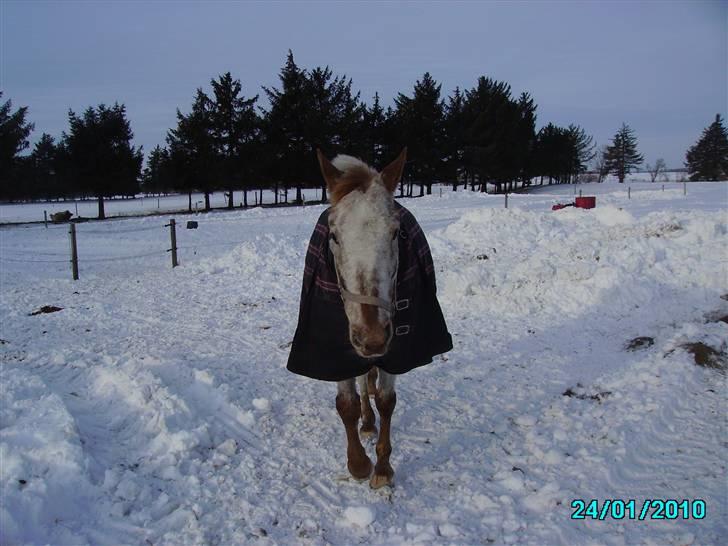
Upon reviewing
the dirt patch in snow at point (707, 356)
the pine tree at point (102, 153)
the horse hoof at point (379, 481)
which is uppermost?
the pine tree at point (102, 153)

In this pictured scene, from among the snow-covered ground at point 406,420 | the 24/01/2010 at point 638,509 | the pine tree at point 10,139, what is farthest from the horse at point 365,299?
the pine tree at point 10,139

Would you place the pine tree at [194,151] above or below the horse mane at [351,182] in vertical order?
above

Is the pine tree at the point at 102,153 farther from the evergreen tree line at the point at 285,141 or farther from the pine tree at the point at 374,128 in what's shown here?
the pine tree at the point at 374,128

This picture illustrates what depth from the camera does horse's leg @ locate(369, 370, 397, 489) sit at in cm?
324

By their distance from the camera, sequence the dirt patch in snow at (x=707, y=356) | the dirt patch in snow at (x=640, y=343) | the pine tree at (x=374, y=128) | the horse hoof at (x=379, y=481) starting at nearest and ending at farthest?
the horse hoof at (x=379, y=481) < the dirt patch in snow at (x=707, y=356) < the dirt patch in snow at (x=640, y=343) < the pine tree at (x=374, y=128)

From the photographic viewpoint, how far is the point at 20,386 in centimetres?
381

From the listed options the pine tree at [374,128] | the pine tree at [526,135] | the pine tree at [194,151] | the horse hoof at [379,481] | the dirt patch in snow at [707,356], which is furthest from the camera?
the pine tree at [526,135]

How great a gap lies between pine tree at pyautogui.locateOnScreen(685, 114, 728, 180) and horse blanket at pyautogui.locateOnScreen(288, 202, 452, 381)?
77.1m

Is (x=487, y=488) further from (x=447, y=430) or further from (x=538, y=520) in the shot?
(x=447, y=430)

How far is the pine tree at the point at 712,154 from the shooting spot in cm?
6431

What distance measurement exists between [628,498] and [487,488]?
90 cm

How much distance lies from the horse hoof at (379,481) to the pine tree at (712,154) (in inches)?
3061

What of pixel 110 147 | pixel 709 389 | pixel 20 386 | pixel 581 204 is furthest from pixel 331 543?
pixel 110 147

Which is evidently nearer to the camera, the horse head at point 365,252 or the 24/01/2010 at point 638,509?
the horse head at point 365,252
